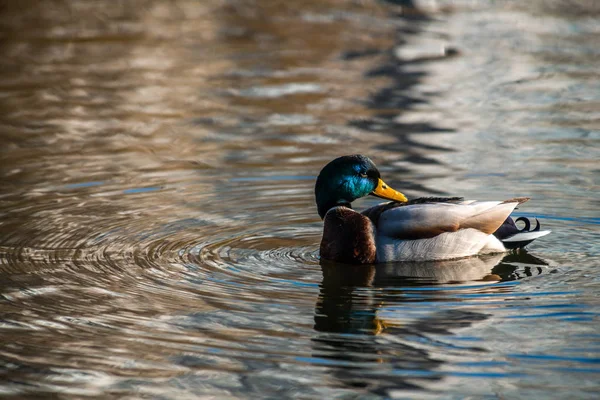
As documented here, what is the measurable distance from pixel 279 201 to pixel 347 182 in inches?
62.5

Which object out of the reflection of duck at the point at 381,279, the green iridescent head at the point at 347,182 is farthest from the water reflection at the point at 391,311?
the green iridescent head at the point at 347,182

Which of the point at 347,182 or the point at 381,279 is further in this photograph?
the point at 347,182

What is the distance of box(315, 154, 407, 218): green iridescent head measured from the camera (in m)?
8.48

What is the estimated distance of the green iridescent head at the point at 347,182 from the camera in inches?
334

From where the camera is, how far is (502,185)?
10031mm

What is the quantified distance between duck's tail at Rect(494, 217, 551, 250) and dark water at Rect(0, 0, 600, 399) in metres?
0.17

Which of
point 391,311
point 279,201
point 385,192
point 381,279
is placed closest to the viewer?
point 391,311

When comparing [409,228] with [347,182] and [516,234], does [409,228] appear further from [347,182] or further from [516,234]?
[516,234]

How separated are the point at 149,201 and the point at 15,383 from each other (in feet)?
13.3

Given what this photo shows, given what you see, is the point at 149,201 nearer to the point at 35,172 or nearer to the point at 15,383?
the point at 35,172

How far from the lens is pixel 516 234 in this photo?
843 cm

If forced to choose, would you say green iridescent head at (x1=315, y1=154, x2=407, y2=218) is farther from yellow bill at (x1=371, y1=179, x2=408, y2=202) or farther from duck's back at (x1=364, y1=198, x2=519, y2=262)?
duck's back at (x1=364, y1=198, x2=519, y2=262)

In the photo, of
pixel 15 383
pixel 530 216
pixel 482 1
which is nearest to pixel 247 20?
pixel 482 1

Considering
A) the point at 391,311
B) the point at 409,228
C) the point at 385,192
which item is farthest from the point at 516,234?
the point at 391,311
